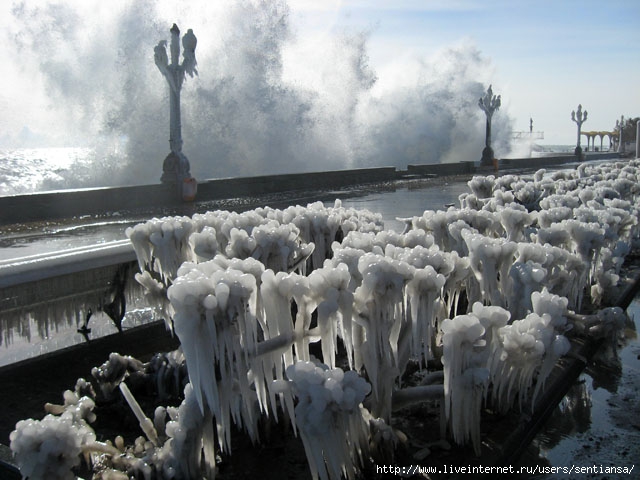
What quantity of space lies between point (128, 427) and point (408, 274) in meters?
1.49

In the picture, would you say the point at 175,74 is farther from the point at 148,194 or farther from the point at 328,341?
the point at 328,341

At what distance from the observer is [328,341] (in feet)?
7.09

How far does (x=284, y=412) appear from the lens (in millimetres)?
2502

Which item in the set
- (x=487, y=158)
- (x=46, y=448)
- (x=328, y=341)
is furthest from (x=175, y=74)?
(x=487, y=158)

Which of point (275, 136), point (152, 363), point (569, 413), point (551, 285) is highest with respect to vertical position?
point (275, 136)

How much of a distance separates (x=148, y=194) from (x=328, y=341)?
11837 millimetres

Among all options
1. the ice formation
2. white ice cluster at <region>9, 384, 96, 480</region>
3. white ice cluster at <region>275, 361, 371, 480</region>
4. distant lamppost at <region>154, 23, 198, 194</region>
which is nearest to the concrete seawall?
distant lamppost at <region>154, 23, 198, 194</region>

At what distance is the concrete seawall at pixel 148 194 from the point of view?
11070mm

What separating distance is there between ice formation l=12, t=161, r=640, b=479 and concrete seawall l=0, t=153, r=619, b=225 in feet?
28.6

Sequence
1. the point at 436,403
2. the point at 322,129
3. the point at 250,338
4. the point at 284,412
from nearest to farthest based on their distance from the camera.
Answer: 1. the point at 250,338
2. the point at 284,412
3. the point at 436,403
4. the point at 322,129

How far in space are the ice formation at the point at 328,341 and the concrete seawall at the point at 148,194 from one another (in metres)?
8.73

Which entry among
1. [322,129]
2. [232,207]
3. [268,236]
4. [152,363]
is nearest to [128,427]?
[152,363]

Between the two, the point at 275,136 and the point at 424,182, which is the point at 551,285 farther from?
the point at 275,136

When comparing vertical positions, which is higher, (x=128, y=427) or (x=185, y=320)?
(x=185, y=320)
